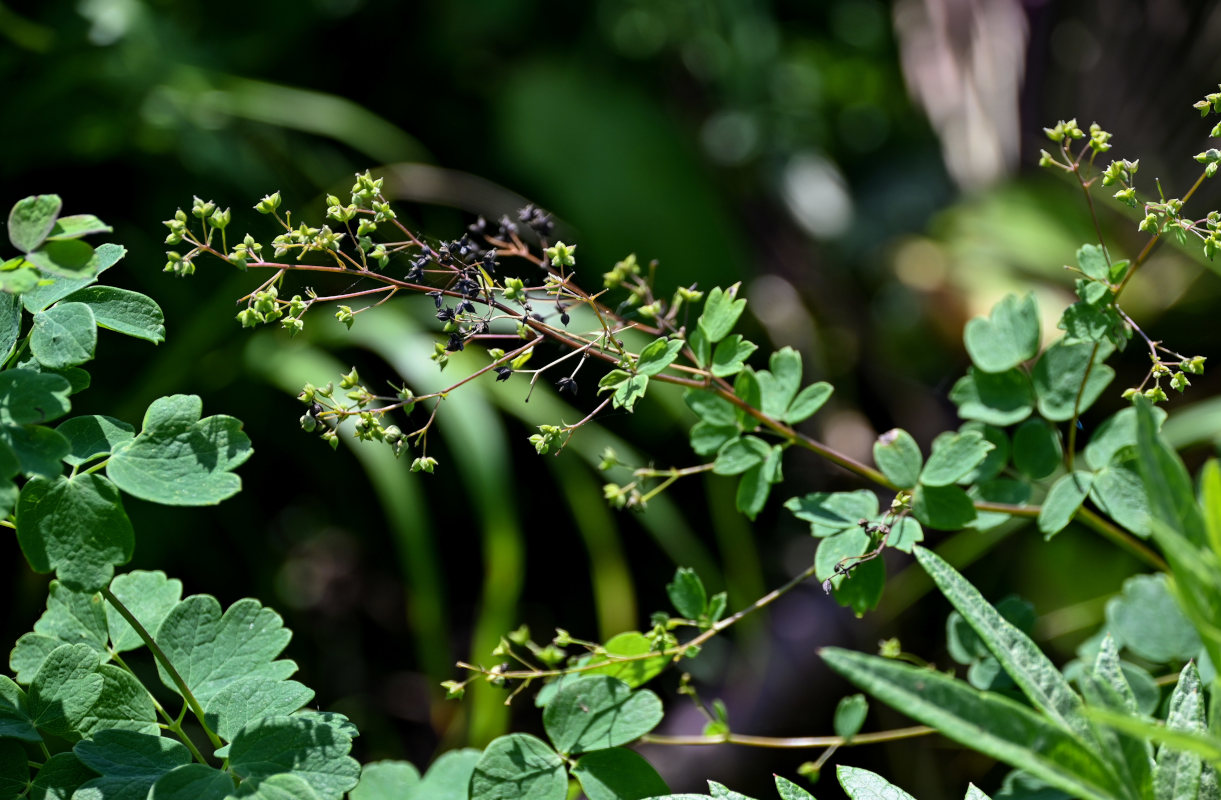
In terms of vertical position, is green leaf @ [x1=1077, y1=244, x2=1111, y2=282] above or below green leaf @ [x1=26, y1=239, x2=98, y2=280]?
above

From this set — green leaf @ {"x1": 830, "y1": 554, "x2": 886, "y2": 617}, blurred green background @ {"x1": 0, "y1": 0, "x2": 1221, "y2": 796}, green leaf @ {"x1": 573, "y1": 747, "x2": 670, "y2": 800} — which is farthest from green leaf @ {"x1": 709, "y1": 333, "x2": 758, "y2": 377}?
blurred green background @ {"x1": 0, "y1": 0, "x2": 1221, "y2": 796}

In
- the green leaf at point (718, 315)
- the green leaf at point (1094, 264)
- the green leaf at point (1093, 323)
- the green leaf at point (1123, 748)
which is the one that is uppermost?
the green leaf at point (1094, 264)

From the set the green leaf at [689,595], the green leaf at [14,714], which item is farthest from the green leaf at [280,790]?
the green leaf at [689,595]

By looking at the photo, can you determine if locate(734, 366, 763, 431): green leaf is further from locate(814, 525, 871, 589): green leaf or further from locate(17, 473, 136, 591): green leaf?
locate(17, 473, 136, 591): green leaf

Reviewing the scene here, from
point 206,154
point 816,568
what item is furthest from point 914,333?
point 816,568

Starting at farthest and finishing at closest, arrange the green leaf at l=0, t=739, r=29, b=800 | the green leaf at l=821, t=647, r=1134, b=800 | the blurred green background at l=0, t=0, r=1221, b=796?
the blurred green background at l=0, t=0, r=1221, b=796 < the green leaf at l=0, t=739, r=29, b=800 < the green leaf at l=821, t=647, r=1134, b=800

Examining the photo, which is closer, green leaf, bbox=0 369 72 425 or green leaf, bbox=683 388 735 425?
green leaf, bbox=0 369 72 425

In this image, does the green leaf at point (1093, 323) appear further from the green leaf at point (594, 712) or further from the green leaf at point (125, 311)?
the green leaf at point (125, 311)

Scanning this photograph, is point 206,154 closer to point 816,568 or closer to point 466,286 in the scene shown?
point 466,286
